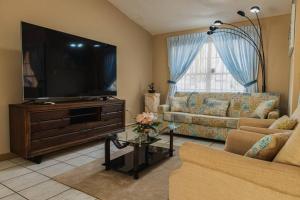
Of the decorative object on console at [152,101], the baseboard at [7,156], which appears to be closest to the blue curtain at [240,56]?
the decorative object on console at [152,101]

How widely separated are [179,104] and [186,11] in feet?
6.15

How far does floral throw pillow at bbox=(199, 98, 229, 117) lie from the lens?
391 cm

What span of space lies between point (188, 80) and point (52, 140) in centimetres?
336

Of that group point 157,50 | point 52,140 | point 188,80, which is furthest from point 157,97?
point 52,140

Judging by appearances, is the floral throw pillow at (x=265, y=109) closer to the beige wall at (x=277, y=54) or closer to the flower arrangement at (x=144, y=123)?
the beige wall at (x=277, y=54)

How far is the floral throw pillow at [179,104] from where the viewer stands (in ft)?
14.3

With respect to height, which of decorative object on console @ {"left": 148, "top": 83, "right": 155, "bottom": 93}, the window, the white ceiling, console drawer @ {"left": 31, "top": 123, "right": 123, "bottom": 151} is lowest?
console drawer @ {"left": 31, "top": 123, "right": 123, "bottom": 151}

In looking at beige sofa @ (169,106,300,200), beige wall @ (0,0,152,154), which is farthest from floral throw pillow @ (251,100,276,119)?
beige wall @ (0,0,152,154)

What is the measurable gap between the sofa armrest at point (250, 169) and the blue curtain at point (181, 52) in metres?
3.89

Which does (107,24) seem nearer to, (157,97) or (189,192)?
(157,97)

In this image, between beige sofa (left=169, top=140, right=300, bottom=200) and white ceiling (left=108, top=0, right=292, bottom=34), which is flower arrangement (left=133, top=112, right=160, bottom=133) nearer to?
beige sofa (left=169, top=140, right=300, bottom=200)

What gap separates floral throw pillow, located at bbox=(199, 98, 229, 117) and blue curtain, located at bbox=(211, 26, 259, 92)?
2.27 ft

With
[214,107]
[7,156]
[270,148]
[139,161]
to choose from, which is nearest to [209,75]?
[214,107]

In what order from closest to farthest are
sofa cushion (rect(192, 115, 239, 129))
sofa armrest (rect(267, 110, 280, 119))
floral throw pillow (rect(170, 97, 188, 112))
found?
sofa armrest (rect(267, 110, 280, 119)), sofa cushion (rect(192, 115, 239, 129)), floral throw pillow (rect(170, 97, 188, 112))
